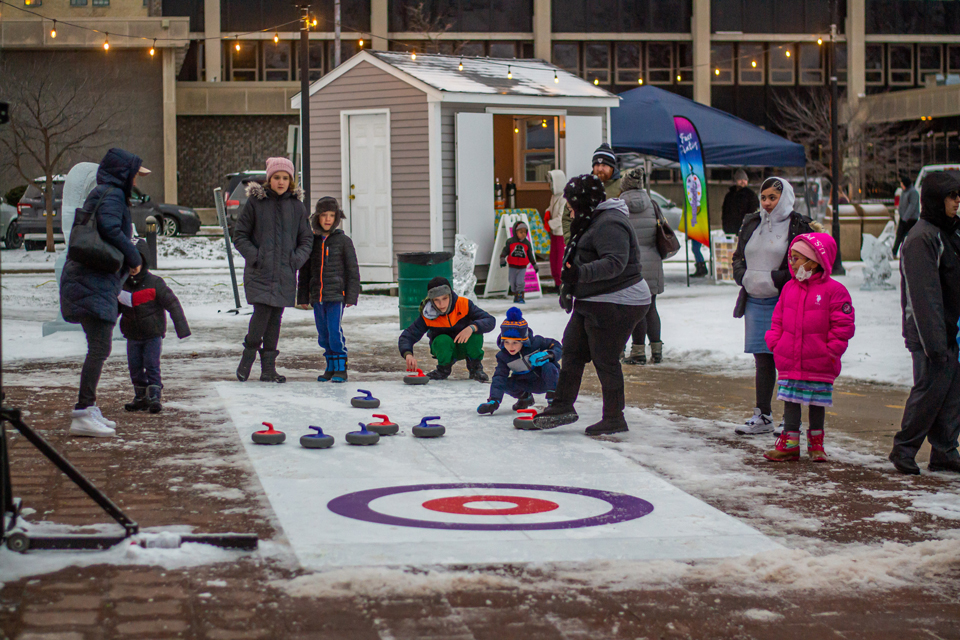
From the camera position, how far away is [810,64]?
5381 centimetres

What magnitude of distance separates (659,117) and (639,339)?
406 inches

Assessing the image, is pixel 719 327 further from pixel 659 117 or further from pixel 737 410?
pixel 659 117

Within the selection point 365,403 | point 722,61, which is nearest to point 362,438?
point 365,403

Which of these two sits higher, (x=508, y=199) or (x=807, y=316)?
(x=508, y=199)

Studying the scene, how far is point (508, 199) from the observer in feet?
72.6

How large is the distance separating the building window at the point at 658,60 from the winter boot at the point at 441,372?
44.6 metres

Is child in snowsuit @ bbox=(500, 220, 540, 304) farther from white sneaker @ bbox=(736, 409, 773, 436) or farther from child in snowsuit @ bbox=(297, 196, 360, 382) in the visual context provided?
white sneaker @ bbox=(736, 409, 773, 436)

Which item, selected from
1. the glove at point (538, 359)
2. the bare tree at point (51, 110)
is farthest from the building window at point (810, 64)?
the glove at point (538, 359)

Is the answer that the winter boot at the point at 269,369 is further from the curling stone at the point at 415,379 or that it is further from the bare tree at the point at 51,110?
the bare tree at the point at 51,110

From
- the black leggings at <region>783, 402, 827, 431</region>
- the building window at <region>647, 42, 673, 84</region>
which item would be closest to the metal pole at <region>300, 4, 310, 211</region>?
the black leggings at <region>783, 402, 827, 431</region>

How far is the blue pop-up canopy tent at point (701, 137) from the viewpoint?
20.4 m

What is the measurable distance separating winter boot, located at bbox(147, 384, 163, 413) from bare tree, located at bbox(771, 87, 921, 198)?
1609 inches

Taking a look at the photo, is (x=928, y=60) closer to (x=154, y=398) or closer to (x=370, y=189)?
(x=370, y=189)

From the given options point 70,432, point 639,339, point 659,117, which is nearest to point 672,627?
point 70,432
